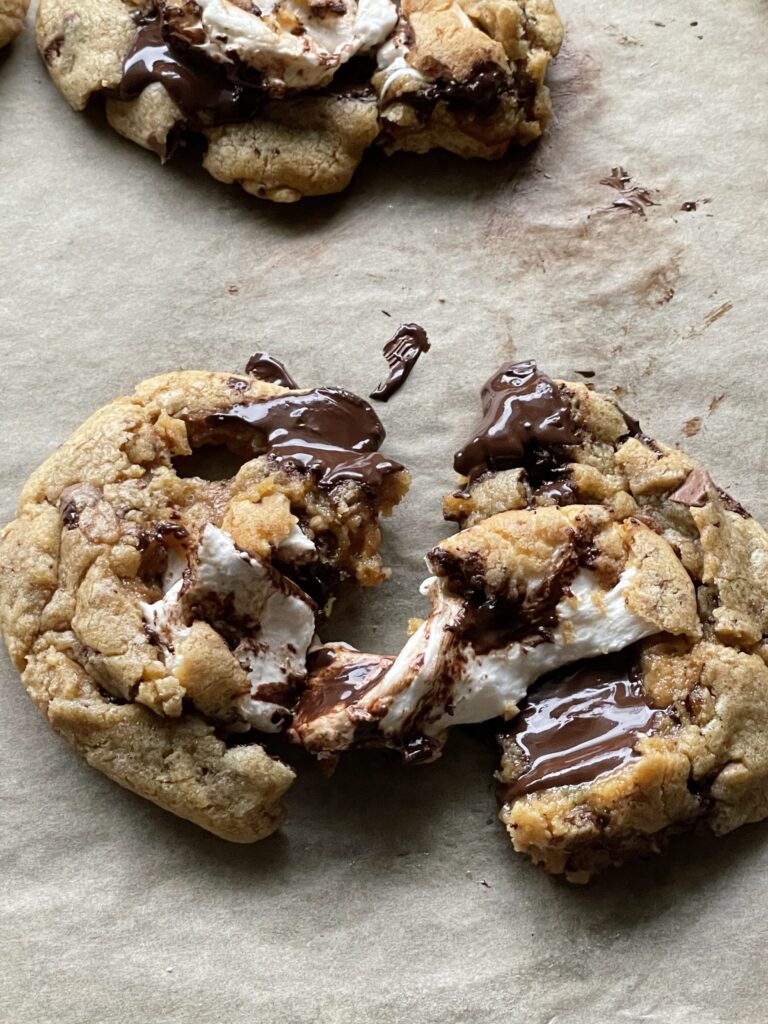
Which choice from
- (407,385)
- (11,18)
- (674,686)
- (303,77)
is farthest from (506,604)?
(11,18)

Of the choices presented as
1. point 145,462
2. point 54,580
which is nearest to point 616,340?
point 145,462

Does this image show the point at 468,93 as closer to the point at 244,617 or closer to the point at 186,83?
the point at 186,83

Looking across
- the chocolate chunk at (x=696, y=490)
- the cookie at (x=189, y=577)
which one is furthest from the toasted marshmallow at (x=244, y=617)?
the chocolate chunk at (x=696, y=490)

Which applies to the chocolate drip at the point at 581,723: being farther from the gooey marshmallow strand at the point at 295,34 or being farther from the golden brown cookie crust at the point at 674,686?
the gooey marshmallow strand at the point at 295,34

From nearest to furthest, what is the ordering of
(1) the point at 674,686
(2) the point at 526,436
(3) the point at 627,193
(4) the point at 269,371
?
1. (1) the point at 674,686
2. (2) the point at 526,436
3. (4) the point at 269,371
4. (3) the point at 627,193

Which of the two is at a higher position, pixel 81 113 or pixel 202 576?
pixel 81 113

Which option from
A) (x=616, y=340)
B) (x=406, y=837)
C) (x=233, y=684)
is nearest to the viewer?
(x=233, y=684)

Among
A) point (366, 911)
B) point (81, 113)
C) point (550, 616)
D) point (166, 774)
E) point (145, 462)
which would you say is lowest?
point (366, 911)

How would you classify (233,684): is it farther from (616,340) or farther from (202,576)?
(616,340)
